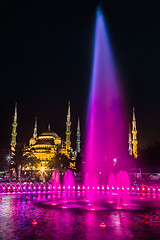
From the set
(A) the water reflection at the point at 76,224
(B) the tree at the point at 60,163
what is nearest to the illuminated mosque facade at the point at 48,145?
(B) the tree at the point at 60,163

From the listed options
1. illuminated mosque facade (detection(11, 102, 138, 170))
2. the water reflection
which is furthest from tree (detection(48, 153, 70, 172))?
the water reflection

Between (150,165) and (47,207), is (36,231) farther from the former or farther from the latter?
(150,165)

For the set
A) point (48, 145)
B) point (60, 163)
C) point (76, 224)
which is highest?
point (48, 145)

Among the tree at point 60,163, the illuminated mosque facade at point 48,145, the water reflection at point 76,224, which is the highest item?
the illuminated mosque facade at point 48,145

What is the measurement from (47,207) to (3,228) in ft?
20.9

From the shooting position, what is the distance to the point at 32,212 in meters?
15.8

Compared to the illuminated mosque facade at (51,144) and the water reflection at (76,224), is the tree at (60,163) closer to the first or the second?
the illuminated mosque facade at (51,144)

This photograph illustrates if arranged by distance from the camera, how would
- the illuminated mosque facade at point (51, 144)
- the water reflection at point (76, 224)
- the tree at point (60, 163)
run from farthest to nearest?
the illuminated mosque facade at point (51, 144) < the tree at point (60, 163) < the water reflection at point (76, 224)

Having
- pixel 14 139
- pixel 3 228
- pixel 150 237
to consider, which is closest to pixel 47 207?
pixel 3 228

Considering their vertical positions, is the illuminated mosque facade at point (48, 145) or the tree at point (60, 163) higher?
the illuminated mosque facade at point (48, 145)

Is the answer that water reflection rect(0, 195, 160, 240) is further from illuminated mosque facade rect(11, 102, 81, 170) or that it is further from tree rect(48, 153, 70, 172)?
illuminated mosque facade rect(11, 102, 81, 170)

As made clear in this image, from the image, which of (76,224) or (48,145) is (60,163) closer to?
(48,145)

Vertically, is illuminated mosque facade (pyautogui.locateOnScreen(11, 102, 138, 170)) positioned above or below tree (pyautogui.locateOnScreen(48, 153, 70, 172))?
above

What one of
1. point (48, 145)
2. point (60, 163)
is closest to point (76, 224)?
point (60, 163)
